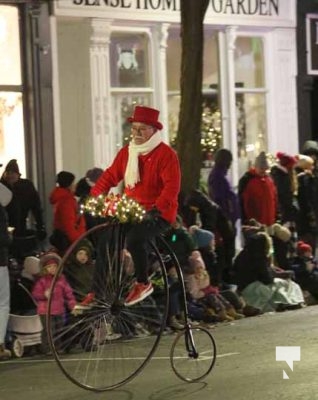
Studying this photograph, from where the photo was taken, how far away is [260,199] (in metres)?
12.3

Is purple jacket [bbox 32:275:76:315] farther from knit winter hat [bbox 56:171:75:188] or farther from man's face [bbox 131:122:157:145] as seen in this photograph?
knit winter hat [bbox 56:171:75:188]

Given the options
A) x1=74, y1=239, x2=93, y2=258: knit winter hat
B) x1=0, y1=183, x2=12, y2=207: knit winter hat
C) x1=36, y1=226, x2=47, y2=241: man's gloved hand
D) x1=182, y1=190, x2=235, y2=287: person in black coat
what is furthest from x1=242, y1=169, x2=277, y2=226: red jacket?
x1=74, y1=239, x2=93, y2=258: knit winter hat

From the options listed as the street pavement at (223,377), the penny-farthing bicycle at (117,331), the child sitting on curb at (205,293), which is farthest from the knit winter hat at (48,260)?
the child sitting on curb at (205,293)

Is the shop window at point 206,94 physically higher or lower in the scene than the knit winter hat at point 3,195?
higher

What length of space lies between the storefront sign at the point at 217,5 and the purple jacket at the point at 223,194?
3164mm

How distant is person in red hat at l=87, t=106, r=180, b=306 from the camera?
23.0ft

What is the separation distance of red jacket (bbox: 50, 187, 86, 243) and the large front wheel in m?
2.56

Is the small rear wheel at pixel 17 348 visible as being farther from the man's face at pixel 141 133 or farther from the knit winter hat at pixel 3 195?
the man's face at pixel 141 133

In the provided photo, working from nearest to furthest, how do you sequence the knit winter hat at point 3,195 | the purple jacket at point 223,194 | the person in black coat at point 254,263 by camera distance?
the knit winter hat at point 3,195 < the person in black coat at point 254,263 < the purple jacket at point 223,194

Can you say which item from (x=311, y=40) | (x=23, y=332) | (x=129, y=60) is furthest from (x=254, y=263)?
(x=311, y=40)

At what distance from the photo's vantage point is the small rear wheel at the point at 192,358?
7.27m

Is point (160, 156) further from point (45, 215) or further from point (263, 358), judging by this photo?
point (45, 215)

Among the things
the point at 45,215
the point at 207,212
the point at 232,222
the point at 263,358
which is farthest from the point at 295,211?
the point at 263,358

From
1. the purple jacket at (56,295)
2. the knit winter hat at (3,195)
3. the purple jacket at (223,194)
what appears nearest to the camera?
the purple jacket at (56,295)
